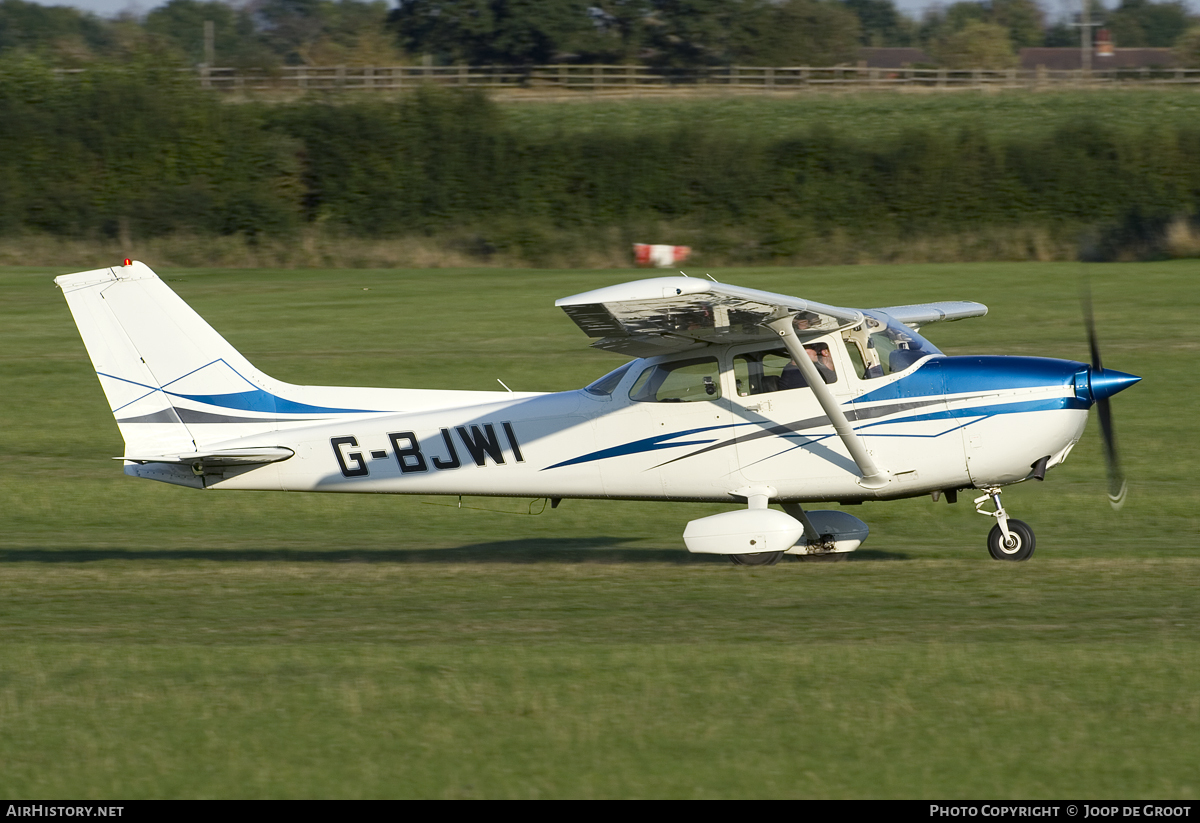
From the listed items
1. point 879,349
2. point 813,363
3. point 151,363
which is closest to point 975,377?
point 879,349

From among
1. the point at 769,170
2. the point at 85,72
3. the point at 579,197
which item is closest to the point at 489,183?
the point at 579,197

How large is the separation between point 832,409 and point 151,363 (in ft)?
18.1

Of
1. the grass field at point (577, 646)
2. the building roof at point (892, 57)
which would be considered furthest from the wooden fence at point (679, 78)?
the grass field at point (577, 646)

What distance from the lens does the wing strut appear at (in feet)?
33.8

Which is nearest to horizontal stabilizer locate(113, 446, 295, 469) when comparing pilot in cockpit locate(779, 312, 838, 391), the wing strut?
pilot in cockpit locate(779, 312, 838, 391)

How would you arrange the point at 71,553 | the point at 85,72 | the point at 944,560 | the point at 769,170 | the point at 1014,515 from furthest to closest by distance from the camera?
the point at 85,72
the point at 769,170
the point at 1014,515
the point at 71,553
the point at 944,560

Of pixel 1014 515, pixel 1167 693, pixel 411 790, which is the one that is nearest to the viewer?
pixel 411 790

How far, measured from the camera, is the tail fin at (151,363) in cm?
1131

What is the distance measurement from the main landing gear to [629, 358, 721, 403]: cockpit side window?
2306mm

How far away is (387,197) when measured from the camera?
37.4 m

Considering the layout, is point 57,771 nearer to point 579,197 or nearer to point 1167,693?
point 1167,693

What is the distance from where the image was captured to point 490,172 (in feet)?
123

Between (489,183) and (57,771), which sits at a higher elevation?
(489,183)

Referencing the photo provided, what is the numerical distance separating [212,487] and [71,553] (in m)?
2.08
